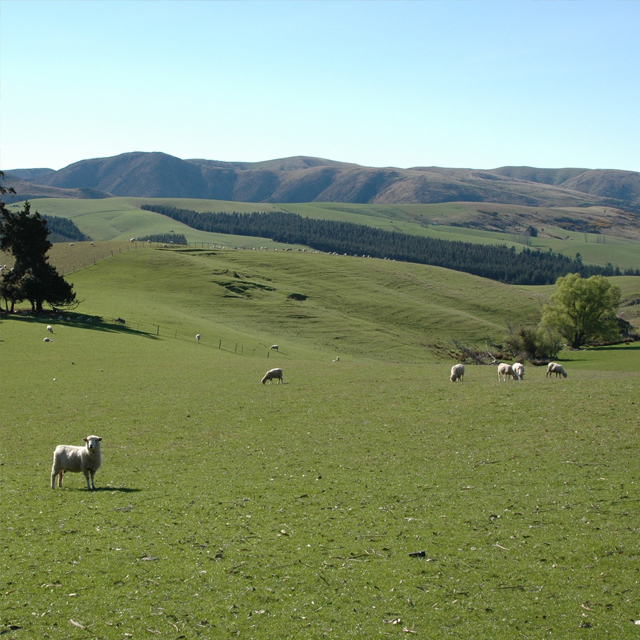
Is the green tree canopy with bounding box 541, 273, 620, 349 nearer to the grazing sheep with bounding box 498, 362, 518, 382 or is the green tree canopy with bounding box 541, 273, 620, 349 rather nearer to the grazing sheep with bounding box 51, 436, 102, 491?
A: the grazing sheep with bounding box 498, 362, 518, 382

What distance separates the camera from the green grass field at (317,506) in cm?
1166

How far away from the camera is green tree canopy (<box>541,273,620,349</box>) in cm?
8726

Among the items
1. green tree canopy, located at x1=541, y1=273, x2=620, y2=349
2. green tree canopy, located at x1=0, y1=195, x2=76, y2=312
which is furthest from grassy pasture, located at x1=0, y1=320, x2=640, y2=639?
green tree canopy, located at x1=541, y1=273, x2=620, y2=349

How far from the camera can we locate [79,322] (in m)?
68.0

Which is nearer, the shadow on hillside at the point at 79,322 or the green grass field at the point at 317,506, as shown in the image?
the green grass field at the point at 317,506

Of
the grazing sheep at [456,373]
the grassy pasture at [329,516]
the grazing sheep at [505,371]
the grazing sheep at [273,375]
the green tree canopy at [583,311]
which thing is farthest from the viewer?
the green tree canopy at [583,311]

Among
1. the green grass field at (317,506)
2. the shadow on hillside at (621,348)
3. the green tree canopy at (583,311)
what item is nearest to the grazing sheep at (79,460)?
→ the green grass field at (317,506)

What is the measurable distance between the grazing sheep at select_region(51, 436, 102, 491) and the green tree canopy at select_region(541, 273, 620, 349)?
3171 inches

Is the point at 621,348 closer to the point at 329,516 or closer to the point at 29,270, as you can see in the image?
the point at 29,270

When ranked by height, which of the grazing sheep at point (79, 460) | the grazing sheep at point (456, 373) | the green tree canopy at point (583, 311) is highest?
the green tree canopy at point (583, 311)

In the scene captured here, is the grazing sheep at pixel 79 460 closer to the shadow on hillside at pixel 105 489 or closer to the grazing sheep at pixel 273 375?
the shadow on hillside at pixel 105 489

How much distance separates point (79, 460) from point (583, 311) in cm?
8250

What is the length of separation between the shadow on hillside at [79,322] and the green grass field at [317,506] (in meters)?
19.4

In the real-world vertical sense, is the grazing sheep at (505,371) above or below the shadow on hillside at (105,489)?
above
